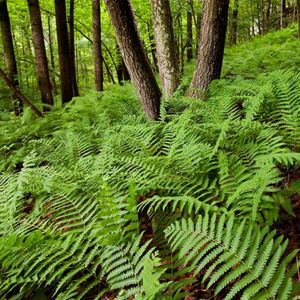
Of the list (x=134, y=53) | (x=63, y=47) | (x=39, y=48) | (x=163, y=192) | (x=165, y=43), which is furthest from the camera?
(x=63, y=47)

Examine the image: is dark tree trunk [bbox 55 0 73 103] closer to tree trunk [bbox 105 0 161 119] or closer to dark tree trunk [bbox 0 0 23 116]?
dark tree trunk [bbox 0 0 23 116]

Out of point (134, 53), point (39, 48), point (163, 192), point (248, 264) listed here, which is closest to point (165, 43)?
point (134, 53)

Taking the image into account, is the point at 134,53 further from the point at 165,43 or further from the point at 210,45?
the point at 210,45

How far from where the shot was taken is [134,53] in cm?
412

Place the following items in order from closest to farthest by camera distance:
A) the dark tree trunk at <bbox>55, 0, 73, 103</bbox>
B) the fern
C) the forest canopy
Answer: the fern, the forest canopy, the dark tree trunk at <bbox>55, 0, 73, 103</bbox>

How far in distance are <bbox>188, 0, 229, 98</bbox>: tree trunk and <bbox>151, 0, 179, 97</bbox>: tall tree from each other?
22.7 inches

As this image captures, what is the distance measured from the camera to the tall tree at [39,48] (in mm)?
6184

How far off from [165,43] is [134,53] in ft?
2.90

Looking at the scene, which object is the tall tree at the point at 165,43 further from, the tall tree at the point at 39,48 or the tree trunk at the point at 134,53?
the tall tree at the point at 39,48

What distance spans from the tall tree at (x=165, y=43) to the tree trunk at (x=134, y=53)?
1.94ft

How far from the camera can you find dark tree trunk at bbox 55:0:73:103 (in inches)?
256

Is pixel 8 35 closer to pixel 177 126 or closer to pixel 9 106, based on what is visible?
pixel 9 106

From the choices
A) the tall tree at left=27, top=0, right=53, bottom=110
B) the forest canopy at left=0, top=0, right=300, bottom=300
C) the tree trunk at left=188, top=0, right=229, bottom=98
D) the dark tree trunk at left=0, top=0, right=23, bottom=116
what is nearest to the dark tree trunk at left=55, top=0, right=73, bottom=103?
the tall tree at left=27, top=0, right=53, bottom=110

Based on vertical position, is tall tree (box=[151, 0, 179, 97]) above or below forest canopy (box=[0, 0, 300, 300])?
above
